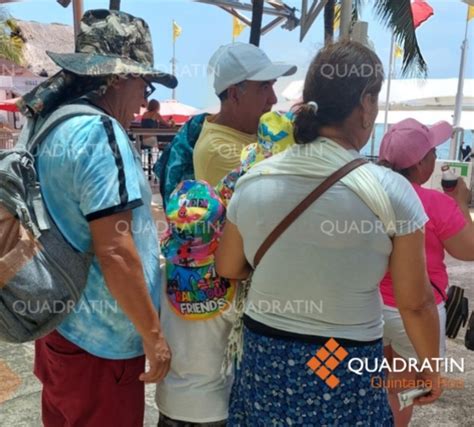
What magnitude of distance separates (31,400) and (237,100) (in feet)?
7.54

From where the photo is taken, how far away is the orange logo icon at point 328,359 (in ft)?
5.17

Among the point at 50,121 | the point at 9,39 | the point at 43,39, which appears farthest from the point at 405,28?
the point at 43,39

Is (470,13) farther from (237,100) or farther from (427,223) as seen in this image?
(237,100)

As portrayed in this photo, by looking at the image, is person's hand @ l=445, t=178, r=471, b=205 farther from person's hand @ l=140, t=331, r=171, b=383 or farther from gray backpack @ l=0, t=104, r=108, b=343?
gray backpack @ l=0, t=104, r=108, b=343

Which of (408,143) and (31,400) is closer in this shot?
(408,143)

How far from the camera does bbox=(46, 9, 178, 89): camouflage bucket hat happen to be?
1.74 meters

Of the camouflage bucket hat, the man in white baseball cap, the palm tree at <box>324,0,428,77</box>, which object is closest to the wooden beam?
the man in white baseball cap

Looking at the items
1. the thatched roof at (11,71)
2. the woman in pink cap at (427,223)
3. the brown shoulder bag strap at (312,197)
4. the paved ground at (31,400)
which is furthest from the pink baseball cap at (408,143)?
the thatched roof at (11,71)

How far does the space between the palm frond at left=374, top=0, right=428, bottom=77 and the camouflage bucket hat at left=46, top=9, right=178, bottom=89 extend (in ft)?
25.3

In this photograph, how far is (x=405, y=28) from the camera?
905 cm

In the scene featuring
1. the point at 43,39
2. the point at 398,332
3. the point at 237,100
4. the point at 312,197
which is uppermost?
the point at 43,39

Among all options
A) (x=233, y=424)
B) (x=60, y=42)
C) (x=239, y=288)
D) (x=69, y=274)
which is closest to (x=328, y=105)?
(x=239, y=288)

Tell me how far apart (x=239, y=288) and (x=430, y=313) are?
660 millimetres

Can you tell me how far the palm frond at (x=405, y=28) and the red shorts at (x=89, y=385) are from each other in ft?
27.3
